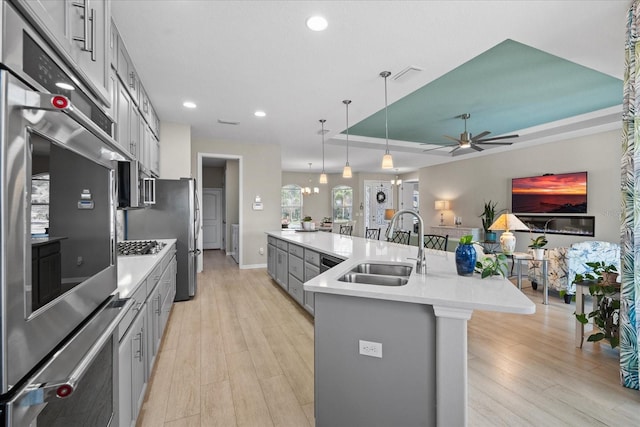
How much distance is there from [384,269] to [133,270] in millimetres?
1721

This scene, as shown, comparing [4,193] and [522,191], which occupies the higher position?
[522,191]

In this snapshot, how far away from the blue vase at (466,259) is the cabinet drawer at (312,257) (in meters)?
1.57

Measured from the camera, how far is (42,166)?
66 centimetres

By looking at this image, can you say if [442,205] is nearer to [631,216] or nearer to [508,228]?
[508,228]

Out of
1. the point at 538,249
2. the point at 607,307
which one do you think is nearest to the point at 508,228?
the point at 538,249

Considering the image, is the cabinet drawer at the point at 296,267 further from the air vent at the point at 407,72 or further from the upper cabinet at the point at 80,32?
the upper cabinet at the point at 80,32

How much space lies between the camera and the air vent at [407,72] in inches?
117

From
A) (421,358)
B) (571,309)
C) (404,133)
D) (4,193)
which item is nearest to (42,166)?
(4,193)

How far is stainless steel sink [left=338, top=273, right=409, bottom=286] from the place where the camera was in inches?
74.2

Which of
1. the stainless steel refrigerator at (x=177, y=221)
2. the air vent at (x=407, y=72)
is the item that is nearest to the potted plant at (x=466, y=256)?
the air vent at (x=407, y=72)

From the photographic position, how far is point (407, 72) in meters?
3.06

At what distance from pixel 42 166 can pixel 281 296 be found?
149 inches

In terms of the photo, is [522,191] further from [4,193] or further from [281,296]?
[4,193]

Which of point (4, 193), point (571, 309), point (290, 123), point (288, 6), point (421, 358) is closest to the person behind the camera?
point (4, 193)
